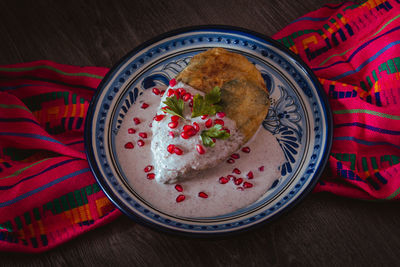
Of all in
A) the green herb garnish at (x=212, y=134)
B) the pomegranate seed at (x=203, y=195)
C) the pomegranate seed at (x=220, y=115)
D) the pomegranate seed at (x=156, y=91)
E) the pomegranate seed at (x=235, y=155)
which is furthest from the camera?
the pomegranate seed at (x=156, y=91)

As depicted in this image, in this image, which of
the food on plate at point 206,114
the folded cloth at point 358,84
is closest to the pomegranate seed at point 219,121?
the food on plate at point 206,114

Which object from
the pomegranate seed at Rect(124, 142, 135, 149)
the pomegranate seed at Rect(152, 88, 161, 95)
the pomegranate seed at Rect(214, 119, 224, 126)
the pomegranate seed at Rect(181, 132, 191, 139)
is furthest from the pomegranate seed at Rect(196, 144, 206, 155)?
the pomegranate seed at Rect(152, 88, 161, 95)

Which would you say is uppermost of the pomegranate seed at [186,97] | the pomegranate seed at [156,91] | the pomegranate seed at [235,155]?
the pomegranate seed at [156,91]

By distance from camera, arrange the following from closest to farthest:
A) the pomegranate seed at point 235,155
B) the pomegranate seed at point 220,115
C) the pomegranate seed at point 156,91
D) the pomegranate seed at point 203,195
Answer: the pomegranate seed at point 220,115
the pomegranate seed at point 203,195
the pomegranate seed at point 235,155
the pomegranate seed at point 156,91

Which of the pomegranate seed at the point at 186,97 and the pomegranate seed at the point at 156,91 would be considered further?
the pomegranate seed at the point at 156,91

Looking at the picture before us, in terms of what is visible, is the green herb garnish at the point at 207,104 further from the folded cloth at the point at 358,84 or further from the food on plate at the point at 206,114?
the folded cloth at the point at 358,84

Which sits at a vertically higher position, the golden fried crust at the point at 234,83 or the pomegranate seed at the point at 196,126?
the golden fried crust at the point at 234,83

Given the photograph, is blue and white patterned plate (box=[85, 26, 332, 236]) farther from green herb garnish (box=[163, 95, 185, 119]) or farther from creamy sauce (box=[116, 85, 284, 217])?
green herb garnish (box=[163, 95, 185, 119])

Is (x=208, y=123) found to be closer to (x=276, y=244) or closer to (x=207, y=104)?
(x=207, y=104)

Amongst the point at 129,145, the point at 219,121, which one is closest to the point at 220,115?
the point at 219,121
